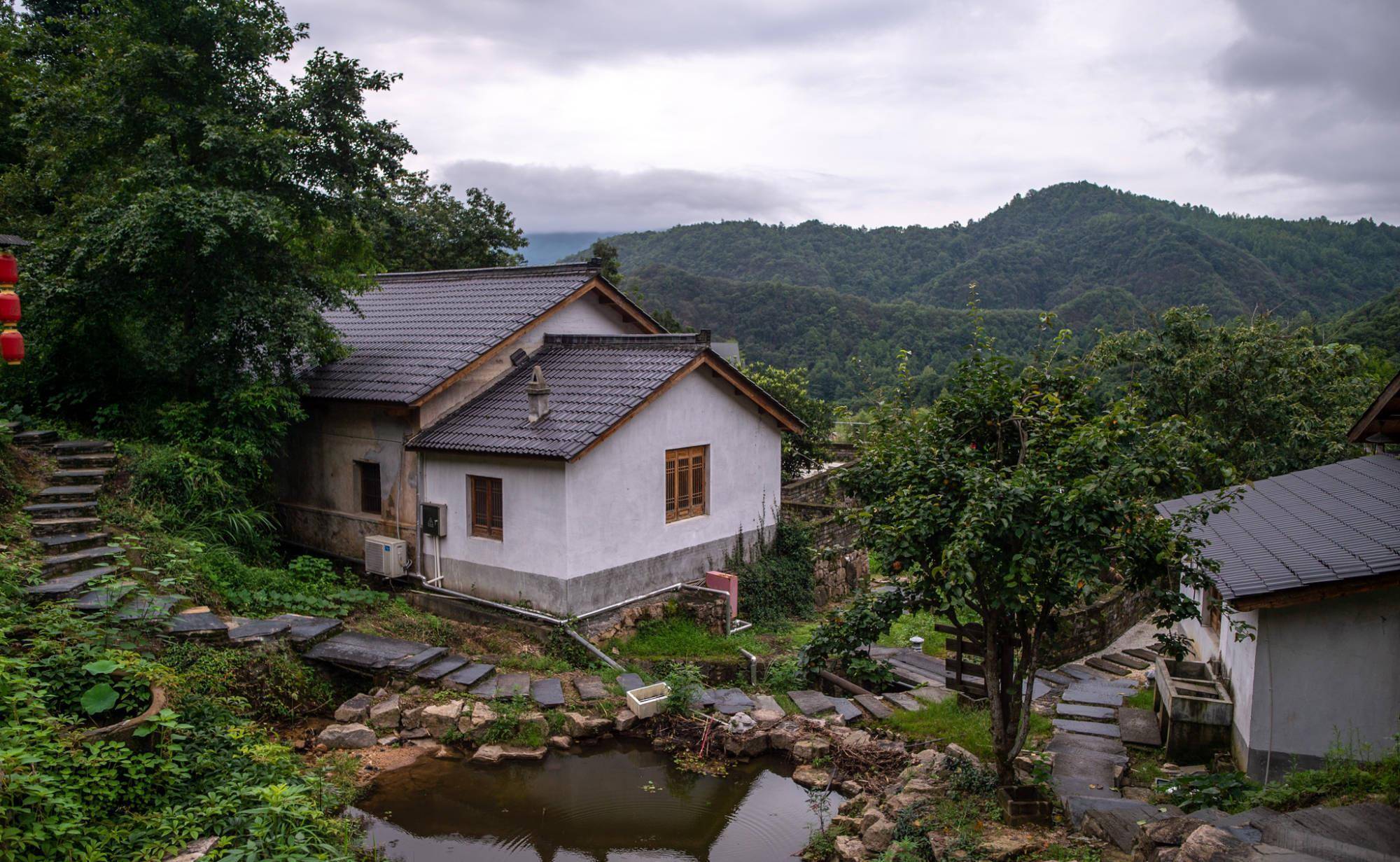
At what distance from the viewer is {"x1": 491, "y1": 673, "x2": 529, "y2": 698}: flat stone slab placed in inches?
419

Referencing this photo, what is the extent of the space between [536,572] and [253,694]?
4.33 metres

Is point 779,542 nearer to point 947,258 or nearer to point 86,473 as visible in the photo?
point 86,473

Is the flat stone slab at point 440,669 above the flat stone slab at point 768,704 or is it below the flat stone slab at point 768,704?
above

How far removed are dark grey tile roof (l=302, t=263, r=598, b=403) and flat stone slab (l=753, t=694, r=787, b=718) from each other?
7.40 meters

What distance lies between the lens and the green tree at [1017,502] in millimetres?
6891

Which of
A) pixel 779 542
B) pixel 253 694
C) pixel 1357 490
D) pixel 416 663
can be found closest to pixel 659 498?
pixel 779 542

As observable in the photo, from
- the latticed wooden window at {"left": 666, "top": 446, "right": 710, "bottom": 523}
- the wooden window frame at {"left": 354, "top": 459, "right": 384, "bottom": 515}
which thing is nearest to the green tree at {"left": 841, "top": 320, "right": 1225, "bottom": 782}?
the latticed wooden window at {"left": 666, "top": 446, "right": 710, "bottom": 523}

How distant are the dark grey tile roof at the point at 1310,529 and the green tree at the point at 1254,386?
5051 millimetres

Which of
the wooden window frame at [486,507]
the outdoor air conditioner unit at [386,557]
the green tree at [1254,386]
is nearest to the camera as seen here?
the wooden window frame at [486,507]

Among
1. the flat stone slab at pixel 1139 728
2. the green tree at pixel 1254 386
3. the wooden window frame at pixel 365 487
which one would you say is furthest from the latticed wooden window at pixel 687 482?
the green tree at pixel 1254 386

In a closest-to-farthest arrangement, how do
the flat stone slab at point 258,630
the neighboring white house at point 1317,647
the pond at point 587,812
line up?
the neighboring white house at point 1317,647
the pond at point 587,812
the flat stone slab at point 258,630

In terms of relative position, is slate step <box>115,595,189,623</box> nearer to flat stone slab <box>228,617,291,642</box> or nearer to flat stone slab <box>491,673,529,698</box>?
flat stone slab <box>228,617,291,642</box>

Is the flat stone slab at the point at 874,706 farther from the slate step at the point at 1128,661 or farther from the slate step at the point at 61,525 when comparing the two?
the slate step at the point at 61,525

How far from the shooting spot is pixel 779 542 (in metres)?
17.2
